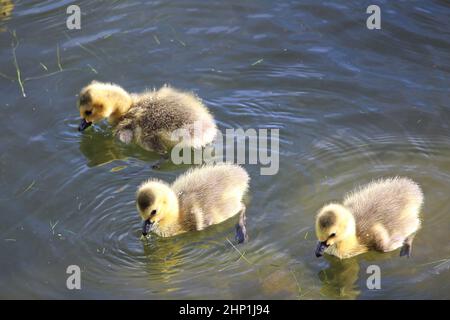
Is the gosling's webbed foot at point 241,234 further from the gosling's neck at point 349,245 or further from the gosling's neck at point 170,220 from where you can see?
the gosling's neck at point 349,245

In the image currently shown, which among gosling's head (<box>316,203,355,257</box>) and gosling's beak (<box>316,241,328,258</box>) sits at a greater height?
gosling's head (<box>316,203,355,257</box>)

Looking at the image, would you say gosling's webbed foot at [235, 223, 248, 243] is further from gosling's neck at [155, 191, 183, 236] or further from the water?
gosling's neck at [155, 191, 183, 236]

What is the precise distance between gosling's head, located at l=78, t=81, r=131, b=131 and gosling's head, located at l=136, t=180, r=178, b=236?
3.60ft

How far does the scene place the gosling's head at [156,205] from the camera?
4590 millimetres

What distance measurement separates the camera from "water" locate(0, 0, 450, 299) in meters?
4.50

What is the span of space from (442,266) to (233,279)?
1170mm

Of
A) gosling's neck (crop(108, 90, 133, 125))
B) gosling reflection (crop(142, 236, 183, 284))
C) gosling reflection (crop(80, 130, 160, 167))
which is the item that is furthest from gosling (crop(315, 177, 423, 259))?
gosling's neck (crop(108, 90, 133, 125))

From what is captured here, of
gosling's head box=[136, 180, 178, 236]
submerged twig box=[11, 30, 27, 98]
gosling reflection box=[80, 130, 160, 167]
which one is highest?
submerged twig box=[11, 30, 27, 98]

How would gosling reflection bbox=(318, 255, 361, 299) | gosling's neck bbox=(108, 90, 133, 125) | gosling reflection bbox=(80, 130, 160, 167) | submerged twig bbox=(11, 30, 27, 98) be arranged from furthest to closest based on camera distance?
submerged twig bbox=(11, 30, 27, 98)
gosling's neck bbox=(108, 90, 133, 125)
gosling reflection bbox=(80, 130, 160, 167)
gosling reflection bbox=(318, 255, 361, 299)

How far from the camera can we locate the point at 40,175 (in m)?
5.26

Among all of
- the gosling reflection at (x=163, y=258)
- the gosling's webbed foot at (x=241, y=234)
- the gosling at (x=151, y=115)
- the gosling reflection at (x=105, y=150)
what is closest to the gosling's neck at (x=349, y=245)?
the gosling's webbed foot at (x=241, y=234)
